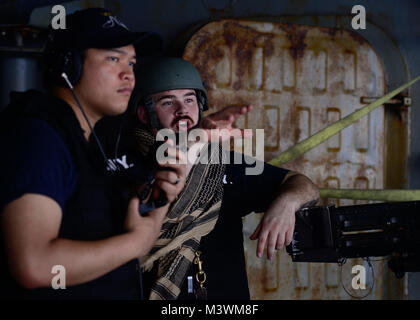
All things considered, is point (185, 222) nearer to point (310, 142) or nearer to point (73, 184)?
point (73, 184)

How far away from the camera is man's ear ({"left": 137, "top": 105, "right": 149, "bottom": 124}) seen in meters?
2.00

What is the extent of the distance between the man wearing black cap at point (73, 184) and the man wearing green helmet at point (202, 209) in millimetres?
415

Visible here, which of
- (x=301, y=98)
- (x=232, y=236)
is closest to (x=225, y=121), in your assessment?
(x=232, y=236)

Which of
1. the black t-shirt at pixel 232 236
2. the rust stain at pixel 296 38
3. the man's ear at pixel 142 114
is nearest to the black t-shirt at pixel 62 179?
the black t-shirt at pixel 232 236

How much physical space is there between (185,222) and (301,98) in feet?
4.46

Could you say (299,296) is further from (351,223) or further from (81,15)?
(81,15)

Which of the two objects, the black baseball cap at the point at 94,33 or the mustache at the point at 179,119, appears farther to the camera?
the mustache at the point at 179,119

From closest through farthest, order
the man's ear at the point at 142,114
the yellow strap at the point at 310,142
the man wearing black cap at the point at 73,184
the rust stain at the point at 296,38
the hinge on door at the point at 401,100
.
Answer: the man wearing black cap at the point at 73,184 → the man's ear at the point at 142,114 → the yellow strap at the point at 310,142 → the rust stain at the point at 296,38 → the hinge on door at the point at 401,100

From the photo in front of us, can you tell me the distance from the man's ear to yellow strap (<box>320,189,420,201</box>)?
121cm

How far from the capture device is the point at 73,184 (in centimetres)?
116

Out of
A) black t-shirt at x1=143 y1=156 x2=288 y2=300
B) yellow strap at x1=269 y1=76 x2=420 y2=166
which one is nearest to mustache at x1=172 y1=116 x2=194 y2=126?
black t-shirt at x1=143 y1=156 x2=288 y2=300

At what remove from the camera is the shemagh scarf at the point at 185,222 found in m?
1.72

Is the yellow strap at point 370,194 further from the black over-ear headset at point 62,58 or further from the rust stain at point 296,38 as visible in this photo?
the black over-ear headset at point 62,58

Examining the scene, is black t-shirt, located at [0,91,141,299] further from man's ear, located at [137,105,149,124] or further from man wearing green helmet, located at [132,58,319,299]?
man's ear, located at [137,105,149,124]
